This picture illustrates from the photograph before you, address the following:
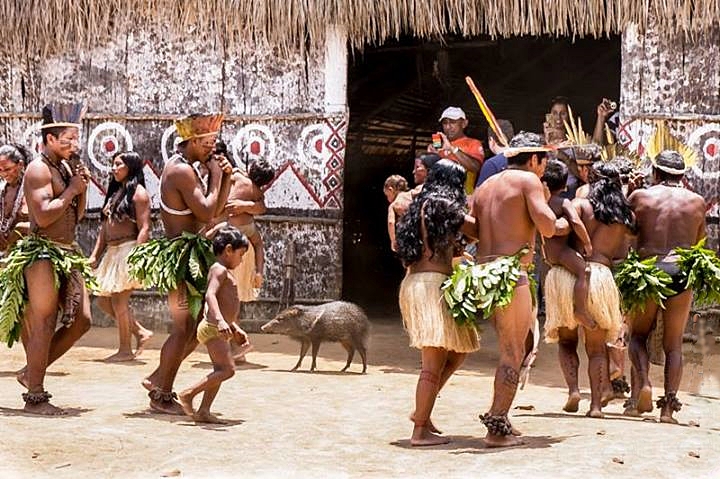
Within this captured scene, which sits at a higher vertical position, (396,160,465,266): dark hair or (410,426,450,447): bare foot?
(396,160,465,266): dark hair

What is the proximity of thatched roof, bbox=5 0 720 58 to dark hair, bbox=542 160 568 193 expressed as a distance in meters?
3.30

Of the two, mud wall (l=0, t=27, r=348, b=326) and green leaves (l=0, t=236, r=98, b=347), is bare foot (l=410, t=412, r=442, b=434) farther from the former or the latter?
mud wall (l=0, t=27, r=348, b=326)

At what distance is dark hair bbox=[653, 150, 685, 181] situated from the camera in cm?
695

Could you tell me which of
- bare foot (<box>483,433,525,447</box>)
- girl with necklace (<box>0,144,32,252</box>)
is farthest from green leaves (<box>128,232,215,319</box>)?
bare foot (<box>483,433,525,447</box>)

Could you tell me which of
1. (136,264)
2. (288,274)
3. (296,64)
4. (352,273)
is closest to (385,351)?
(288,274)

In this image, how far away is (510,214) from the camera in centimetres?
584

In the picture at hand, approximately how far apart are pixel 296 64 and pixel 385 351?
103 inches

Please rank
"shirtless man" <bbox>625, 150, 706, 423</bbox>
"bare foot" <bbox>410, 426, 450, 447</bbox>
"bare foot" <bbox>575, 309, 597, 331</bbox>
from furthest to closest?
1. "shirtless man" <bbox>625, 150, 706, 423</bbox>
2. "bare foot" <bbox>575, 309, 597, 331</bbox>
3. "bare foot" <bbox>410, 426, 450, 447</bbox>

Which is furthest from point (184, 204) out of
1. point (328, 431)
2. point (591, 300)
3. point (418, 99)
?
point (418, 99)

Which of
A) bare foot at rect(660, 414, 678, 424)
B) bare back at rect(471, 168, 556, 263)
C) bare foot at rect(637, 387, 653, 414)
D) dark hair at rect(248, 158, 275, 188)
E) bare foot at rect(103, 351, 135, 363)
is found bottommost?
bare foot at rect(103, 351, 135, 363)

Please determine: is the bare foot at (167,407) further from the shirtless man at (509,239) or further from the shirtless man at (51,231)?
the shirtless man at (509,239)

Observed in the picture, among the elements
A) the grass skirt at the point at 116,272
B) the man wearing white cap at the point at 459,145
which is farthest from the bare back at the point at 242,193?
the man wearing white cap at the point at 459,145

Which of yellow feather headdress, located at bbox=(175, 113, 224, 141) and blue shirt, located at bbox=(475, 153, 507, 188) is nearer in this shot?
yellow feather headdress, located at bbox=(175, 113, 224, 141)

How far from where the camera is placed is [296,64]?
10.5 meters
